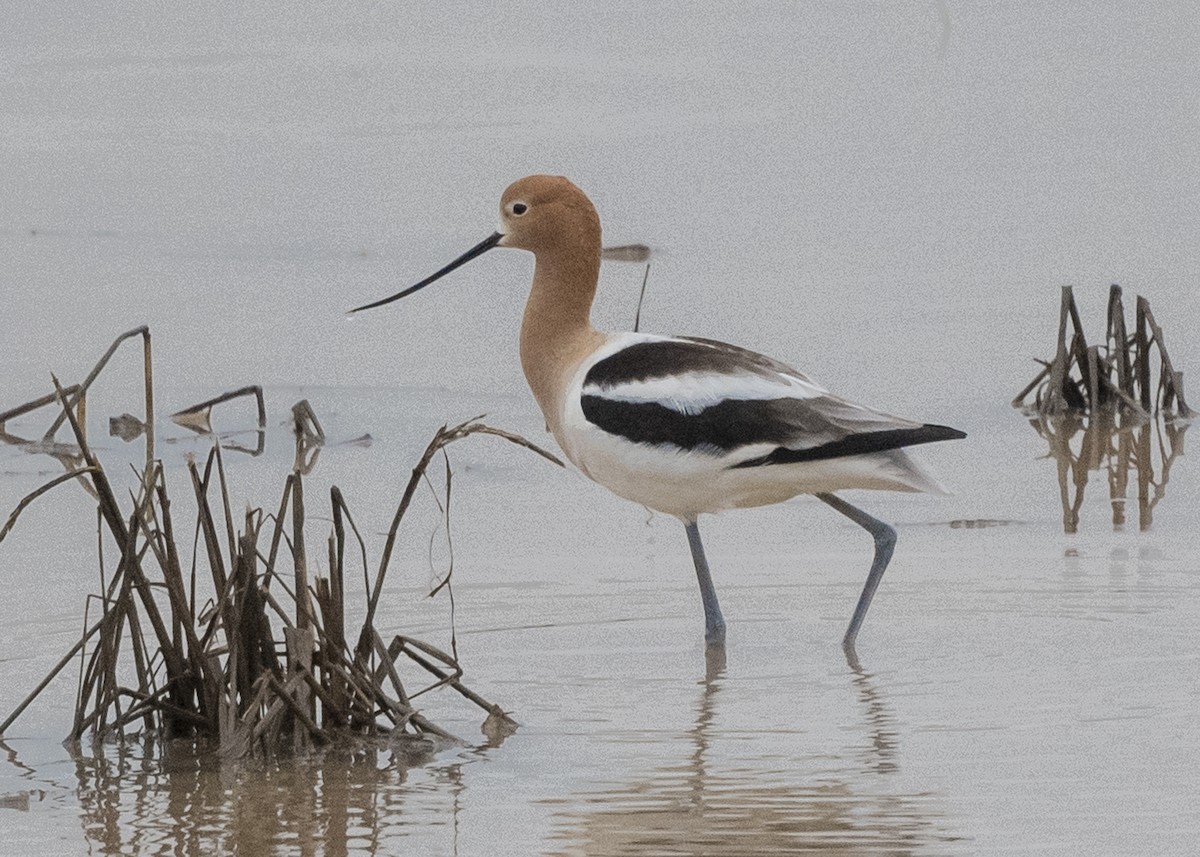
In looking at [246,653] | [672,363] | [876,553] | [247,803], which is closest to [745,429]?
[672,363]

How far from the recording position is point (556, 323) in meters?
7.64

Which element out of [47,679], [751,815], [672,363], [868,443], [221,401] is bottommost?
[751,815]

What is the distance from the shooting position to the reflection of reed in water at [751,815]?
496cm

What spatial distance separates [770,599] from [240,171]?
362 inches

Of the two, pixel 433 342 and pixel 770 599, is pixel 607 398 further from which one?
pixel 433 342

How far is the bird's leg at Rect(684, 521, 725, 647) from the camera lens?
679 cm

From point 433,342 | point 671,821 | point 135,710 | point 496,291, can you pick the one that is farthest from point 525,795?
point 496,291

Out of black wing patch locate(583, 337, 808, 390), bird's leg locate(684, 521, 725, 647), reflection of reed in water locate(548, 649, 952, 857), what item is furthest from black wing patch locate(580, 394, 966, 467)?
reflection of reed in water locate(548, 649, 952, 857)

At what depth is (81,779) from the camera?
18.0ft

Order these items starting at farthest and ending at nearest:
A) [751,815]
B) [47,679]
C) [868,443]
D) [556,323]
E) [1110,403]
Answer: [1110,403] < [556,323] < [868,443] < [47,679] < [751,815]

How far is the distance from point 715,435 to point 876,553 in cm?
65

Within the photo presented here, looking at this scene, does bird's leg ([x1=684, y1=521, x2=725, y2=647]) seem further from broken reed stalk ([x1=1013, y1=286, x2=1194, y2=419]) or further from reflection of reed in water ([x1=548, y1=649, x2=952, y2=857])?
broken reed stalk ([x1=1013, y1=286, x2=1194, y2=419])

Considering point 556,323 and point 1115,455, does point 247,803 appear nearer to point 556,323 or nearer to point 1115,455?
point 556,323

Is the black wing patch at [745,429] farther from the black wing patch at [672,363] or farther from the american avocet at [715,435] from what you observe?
the black wing patch at [672,363]
